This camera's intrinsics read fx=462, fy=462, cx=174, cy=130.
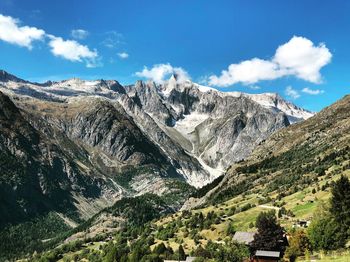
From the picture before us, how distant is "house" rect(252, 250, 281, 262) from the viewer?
110062 mm

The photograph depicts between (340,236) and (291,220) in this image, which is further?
(291,220)

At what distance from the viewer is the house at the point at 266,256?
110062mm

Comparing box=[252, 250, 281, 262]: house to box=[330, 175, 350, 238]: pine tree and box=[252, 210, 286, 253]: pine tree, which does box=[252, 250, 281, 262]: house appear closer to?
box=[252, 210, 286, 253]: pine tree

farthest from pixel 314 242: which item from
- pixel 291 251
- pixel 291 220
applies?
pixel 291 220

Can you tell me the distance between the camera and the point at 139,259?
176 meters

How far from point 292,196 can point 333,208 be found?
9931 cm

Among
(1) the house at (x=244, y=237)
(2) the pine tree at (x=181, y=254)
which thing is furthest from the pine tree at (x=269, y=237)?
(2) the pine tree at (x=181, y=254)

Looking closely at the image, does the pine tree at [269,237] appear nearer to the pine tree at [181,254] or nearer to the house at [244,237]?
the house at [244,237]

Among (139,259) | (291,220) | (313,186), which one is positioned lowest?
(139,259)

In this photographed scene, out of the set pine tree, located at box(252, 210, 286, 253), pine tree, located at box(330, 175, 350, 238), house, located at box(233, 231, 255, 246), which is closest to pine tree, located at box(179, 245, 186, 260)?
house, located at box(233, 231, 255, 246)

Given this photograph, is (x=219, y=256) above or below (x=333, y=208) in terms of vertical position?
below

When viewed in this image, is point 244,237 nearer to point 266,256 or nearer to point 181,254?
point 181,254

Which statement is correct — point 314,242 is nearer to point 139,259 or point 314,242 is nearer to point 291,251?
point 291,251

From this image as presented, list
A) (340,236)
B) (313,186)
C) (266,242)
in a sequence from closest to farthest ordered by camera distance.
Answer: (340,236) < (266,242) < (313,186)
